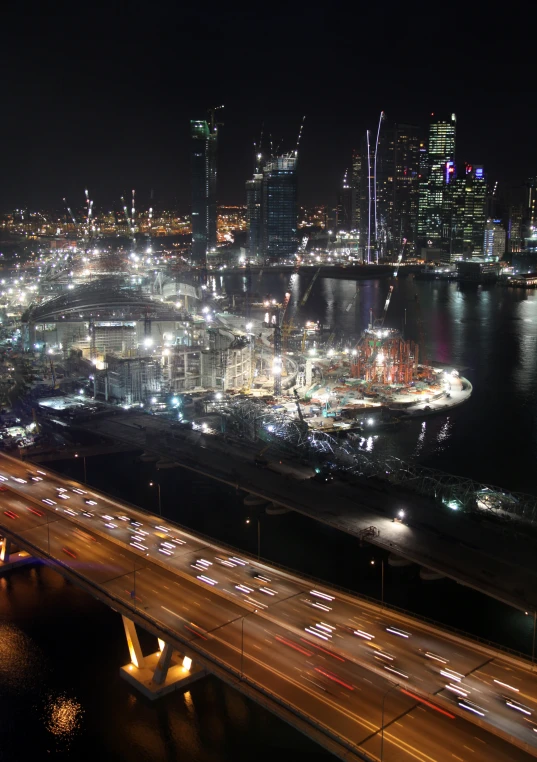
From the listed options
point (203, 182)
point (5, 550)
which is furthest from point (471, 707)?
point (203, 182)

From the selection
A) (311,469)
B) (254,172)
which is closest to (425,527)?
(311,469)

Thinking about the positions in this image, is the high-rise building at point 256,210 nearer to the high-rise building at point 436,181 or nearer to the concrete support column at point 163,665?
the high-rise building at point 436,181

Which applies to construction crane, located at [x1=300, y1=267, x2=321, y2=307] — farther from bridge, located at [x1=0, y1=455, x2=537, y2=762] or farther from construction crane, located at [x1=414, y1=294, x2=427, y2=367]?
bridge, located at [x1=0, y1=455, x2=537, y2=762]

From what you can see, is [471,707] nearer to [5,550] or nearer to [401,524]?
[401,524]

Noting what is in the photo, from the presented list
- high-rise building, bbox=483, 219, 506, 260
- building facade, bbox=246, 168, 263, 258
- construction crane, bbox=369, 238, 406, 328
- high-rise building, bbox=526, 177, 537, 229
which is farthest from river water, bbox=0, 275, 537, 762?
high-rise building, bbox=526, 177, 537, 229

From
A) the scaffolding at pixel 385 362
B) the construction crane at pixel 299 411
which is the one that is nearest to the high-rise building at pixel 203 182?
the scaffolding at pixel 385 362

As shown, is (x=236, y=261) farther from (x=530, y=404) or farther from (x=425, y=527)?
(x=425, y=527)
